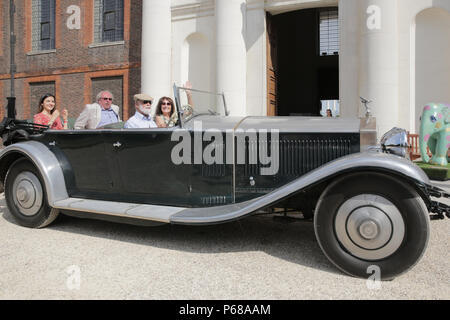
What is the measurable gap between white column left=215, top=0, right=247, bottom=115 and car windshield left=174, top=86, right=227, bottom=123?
615 cm

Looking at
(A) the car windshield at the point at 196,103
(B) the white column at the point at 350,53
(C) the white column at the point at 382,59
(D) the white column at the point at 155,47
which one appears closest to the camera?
(A) the car windshield at the point at 196,103

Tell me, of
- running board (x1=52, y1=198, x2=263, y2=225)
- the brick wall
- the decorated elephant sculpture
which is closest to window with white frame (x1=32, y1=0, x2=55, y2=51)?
the brick wall

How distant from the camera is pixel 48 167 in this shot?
3.72m

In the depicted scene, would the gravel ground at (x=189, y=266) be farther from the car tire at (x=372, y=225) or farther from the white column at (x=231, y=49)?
the white column at (x=231, y=49)

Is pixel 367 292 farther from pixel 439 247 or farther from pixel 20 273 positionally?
pixel 20 273

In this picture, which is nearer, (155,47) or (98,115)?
(98,115)

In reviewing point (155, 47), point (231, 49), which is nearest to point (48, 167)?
point (231, 49)

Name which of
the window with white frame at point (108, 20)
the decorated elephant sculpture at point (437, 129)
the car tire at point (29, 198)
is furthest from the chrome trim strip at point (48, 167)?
the window with white frame at point (108, 20)

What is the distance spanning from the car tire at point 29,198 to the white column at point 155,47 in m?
7.77

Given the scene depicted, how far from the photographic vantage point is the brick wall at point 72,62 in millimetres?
13891

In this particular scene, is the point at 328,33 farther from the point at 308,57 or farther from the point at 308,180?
the point at 308,180

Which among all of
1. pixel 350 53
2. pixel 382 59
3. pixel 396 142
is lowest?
pixel 396 142

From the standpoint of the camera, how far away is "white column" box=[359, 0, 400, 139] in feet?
28.0

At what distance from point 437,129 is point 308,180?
20.7ft
